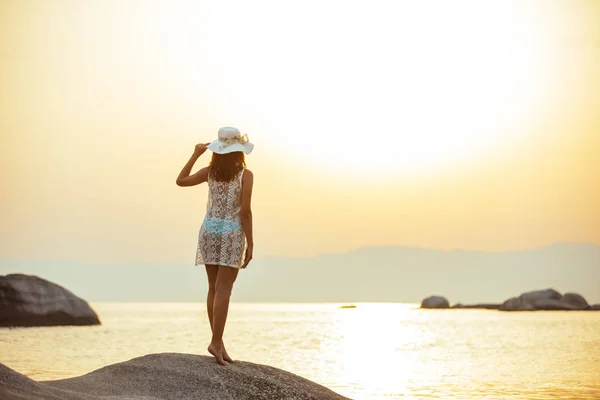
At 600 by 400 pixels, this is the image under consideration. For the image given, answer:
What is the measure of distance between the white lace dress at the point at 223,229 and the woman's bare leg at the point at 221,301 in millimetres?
141

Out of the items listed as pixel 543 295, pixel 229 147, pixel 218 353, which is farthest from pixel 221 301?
pixel 543 295

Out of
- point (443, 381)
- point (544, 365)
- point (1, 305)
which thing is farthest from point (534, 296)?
point (443, 381)

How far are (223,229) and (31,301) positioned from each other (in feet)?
176

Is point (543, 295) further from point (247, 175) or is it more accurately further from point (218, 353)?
point (247, 175)

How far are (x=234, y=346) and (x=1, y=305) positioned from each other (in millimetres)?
22843

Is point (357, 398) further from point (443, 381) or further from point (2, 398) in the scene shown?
point (2, 398)

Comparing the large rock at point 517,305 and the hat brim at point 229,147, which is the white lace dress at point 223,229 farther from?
the large rock at point 517,305

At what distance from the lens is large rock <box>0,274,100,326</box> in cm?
5938

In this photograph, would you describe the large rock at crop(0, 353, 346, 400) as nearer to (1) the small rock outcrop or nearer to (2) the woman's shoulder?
(2) the woman's shoulder

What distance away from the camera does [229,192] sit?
1051 centimetres

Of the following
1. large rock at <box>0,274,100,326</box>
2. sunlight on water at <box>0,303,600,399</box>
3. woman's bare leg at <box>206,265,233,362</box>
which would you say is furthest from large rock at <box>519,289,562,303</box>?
woman's bare leg at <box>206,265,233,362</box>

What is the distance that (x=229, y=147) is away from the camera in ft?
34.2

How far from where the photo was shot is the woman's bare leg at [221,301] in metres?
10.3

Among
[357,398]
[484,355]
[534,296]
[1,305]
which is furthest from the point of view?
[534,296]
